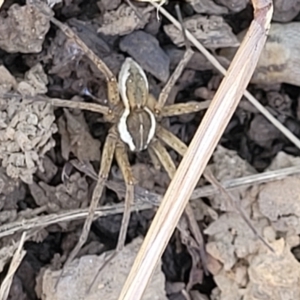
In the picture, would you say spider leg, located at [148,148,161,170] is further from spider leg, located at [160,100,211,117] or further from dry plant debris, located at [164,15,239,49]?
dry plant debris, located at [164,15,239,49]

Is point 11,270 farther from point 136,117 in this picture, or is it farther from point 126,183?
point 136,117

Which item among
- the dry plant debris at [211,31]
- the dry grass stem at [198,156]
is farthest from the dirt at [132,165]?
the dry grass stem at [198,156]

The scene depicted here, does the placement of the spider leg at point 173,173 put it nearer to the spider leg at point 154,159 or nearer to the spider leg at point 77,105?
the spider leg at point 154,159

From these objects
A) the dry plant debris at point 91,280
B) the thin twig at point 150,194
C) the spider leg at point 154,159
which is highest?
the spider leg at point 154,159

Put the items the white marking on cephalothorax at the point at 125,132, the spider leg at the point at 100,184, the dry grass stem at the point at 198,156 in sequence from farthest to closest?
the white marking on cephalothorax at the point at 125,132, the spider leg at the point at 100,184, the dry grass stem at the point at 198,156

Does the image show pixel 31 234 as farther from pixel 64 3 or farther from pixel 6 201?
pixel 64 3

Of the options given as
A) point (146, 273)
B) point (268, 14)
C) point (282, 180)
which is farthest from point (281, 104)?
point (146, 273)
